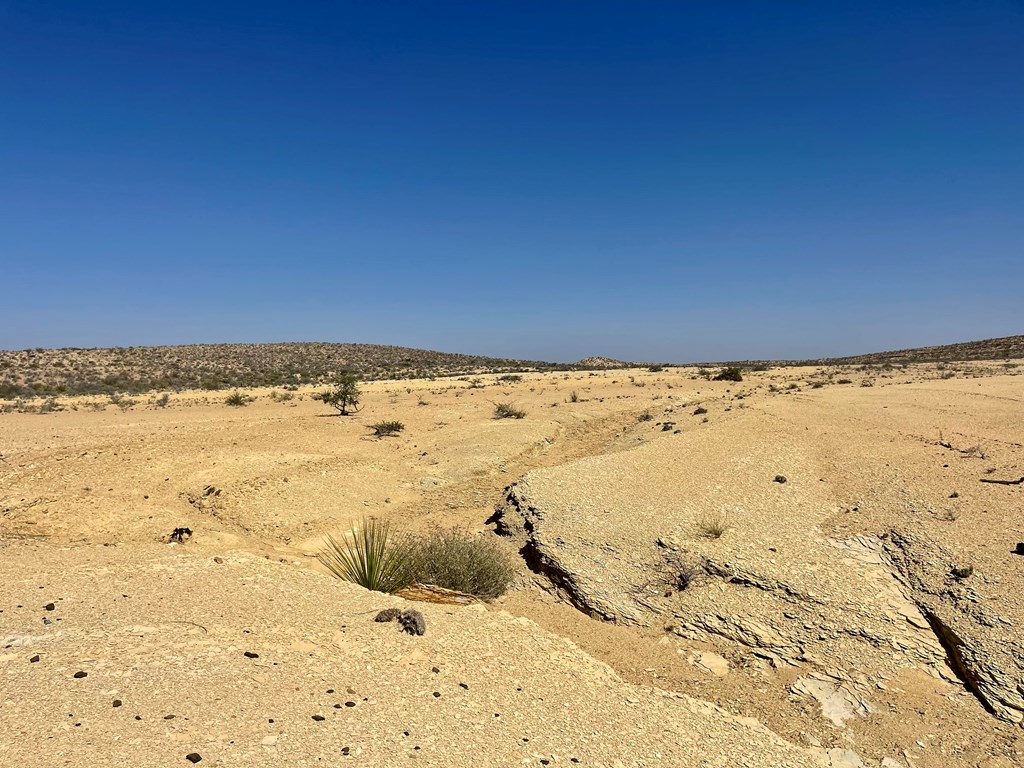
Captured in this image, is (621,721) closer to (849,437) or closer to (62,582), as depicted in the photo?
(62,582)

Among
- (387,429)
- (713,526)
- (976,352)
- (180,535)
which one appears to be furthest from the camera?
(976,352)

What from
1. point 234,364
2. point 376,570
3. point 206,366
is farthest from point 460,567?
point 234,364

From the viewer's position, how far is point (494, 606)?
7.21 metres

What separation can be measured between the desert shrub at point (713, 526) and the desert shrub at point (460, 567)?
107 inches

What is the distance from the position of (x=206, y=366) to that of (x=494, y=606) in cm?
5177

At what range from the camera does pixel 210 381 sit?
130ft

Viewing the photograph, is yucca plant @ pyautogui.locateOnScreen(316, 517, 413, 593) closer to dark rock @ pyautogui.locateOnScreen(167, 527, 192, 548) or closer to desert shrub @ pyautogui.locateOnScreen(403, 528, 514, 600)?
desert shrub @ pyautogui.locateOnScreen(403, 528, 514, 600)

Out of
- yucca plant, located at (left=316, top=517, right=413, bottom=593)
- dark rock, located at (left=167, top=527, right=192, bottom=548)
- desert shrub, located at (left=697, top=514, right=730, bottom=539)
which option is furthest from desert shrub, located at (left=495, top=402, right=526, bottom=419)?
yucca plant, located at (left=316, top=517, right=413, bottom=593)

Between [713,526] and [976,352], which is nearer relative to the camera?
[713,526]

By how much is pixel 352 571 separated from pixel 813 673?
508 centimetres

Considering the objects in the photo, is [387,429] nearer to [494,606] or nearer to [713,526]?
[494,606]

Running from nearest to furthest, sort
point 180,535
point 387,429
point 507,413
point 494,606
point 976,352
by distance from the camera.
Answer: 1. point 494,606
2. point 180,535
3. point 387,429
4. point 507,413
5. point 976,352

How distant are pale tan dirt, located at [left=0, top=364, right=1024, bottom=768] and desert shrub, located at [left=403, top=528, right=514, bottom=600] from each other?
0.42 m

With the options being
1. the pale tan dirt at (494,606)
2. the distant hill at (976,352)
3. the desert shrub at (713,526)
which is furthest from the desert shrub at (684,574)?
the distant hill at (976,352)
